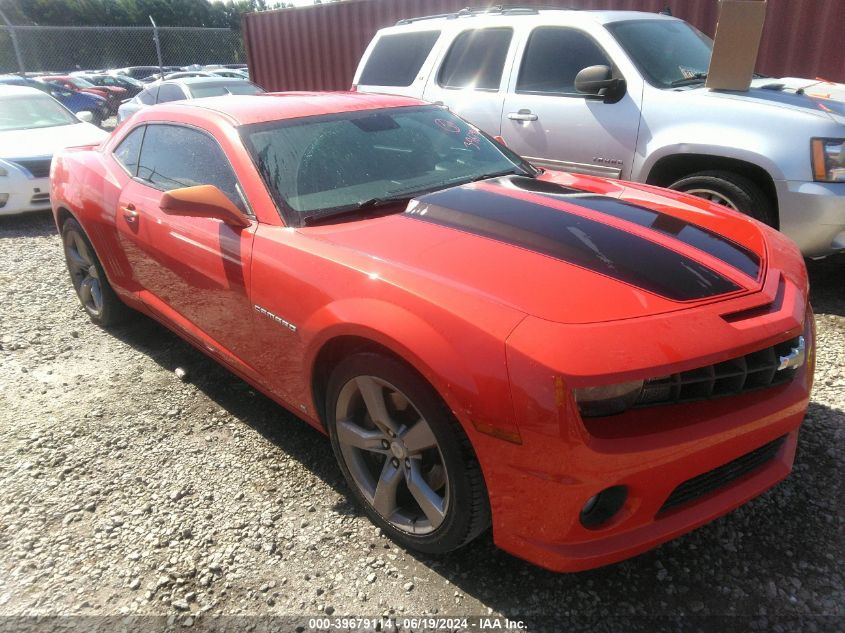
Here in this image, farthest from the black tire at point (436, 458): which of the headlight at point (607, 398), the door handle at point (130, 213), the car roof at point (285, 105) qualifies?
the door handle at point (130, 213)

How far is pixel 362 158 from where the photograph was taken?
2891 millimetres

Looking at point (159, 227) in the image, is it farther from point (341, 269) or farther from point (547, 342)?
point (547, 342)

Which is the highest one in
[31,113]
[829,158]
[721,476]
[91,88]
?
[829,158]

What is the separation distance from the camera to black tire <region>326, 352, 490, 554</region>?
187 centimetres

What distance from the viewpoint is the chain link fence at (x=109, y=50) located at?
2814cm

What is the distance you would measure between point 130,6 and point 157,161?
157 feet

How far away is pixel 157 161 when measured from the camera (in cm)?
342

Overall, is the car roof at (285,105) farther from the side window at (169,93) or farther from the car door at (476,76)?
the side window at (169,93)

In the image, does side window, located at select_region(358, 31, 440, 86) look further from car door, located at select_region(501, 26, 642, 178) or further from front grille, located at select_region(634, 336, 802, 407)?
front grille, located at select_region(634, 336, 802, 407)

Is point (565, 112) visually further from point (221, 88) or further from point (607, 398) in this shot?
point (221, 88)

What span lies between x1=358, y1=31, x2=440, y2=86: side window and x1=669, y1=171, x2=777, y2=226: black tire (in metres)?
2.78

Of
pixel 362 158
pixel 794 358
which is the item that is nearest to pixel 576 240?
pixel 794 358

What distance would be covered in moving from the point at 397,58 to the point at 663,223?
4.34m

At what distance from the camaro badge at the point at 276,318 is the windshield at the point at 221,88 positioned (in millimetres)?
9270
